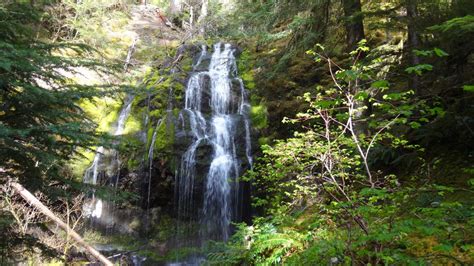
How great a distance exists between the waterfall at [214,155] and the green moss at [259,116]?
0.27m

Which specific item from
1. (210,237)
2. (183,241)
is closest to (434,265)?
(210,237)

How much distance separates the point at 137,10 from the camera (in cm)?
2597

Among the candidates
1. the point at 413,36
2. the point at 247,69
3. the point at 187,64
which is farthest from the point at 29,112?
the point at 187,64

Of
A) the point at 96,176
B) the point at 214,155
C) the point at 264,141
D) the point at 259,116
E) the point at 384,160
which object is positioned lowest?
the point at 96,176

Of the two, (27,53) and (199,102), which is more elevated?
(199,102)

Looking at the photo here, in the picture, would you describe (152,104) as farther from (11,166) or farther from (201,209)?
(11,166)

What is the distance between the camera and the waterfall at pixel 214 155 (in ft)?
38.8

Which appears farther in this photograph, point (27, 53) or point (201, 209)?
point (201, 209)

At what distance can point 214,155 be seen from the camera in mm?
12391

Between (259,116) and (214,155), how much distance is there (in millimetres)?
2258

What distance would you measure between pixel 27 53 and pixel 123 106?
1037cm

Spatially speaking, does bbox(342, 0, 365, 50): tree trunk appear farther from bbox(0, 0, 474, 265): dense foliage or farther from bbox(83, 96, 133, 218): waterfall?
bbox(83, 96, 133, 218): waterfall

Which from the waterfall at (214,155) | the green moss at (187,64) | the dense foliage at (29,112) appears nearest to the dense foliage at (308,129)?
the dense foliage at (29,112)

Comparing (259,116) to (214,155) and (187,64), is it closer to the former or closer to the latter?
(214,155)
